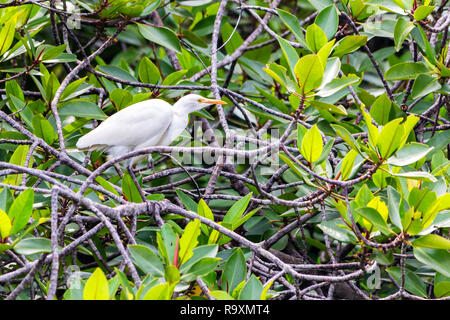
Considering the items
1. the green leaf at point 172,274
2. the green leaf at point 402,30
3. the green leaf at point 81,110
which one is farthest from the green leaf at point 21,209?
the green leaf at point 402,30

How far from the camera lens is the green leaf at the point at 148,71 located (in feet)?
9.82

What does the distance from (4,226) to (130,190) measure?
2.45 feet

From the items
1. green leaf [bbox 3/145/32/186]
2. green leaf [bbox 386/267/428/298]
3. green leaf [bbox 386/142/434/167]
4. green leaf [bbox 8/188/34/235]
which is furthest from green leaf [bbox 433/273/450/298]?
green leaf [bbox 3/145/32/186]

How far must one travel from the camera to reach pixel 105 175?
11.1ft

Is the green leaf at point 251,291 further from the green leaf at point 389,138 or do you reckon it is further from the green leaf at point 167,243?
the green leaf at point 389,138

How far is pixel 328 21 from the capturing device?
2.72 m

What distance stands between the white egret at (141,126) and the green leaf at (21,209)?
0.83 meters

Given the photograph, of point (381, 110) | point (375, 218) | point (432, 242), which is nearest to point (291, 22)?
point (381, 110)

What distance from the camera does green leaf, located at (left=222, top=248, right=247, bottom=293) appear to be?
2.05m

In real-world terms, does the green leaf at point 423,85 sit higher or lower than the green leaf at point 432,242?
higher

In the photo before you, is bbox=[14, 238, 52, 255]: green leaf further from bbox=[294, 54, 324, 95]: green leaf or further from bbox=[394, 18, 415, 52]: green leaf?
bbox=[394, 18, 415, 52]: green leaf

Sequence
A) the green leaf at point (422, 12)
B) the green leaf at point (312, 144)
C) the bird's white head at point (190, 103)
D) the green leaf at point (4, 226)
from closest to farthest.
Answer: the green leaf at point (4, 226) < the green leaf at point (312, 144) < the green leaf at point (422, 12) < the bird's white head at point (190, 103)
